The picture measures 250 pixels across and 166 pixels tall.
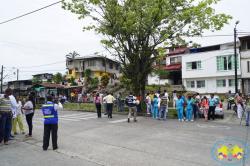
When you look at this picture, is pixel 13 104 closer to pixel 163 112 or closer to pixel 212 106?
pixel 163 112

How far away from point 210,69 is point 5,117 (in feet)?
118

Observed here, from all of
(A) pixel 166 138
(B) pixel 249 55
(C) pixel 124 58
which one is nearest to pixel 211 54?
(B) pixel 249 55

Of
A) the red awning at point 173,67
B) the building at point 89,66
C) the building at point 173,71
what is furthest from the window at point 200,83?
the building at point 89,66

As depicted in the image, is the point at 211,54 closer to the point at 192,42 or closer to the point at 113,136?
the point at 192,42

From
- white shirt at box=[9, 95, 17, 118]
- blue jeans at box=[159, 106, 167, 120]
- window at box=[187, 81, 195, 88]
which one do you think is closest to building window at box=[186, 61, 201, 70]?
window at box=[187, 81, 195, 88]

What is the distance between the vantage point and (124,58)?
71.8 feet

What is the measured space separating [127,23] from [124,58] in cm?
344

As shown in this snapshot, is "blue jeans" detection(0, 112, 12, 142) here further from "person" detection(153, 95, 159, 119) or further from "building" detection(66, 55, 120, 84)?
"building" detection(66, 55, 120, 84)

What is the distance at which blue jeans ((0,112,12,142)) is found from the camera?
9836mm

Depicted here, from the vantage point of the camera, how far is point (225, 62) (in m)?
39.4

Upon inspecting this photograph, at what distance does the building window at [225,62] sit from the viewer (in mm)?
38719

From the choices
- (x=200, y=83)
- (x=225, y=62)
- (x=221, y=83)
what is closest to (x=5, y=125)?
(x=225, y=62)

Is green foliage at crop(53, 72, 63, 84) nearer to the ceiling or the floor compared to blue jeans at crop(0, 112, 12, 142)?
nearer to the ceiling

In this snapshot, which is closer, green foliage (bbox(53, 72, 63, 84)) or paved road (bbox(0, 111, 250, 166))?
paved road (bbox(0, 111, 250, 166))
